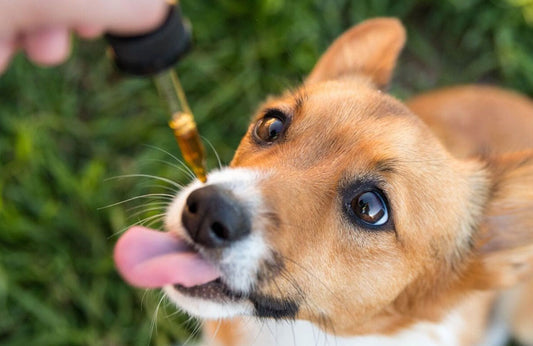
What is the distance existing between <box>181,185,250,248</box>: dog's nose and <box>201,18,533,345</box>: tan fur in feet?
0.49

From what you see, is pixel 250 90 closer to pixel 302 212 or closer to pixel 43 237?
pixel 43 237

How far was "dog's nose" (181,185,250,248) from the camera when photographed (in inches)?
79.6

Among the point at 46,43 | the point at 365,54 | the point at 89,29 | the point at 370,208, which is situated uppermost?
the point at 365,54

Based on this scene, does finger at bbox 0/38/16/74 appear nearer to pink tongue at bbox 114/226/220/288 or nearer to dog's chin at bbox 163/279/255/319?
pink tongue at bbox 114/226/220/288

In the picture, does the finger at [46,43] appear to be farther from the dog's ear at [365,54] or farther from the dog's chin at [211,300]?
the dog's ear at [365,54]

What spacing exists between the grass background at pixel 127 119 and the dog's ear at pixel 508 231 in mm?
1875

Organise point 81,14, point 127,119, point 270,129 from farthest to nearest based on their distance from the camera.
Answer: point 127,119, point 270,129, point 81,14

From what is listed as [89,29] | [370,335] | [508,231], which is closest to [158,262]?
[89,29]

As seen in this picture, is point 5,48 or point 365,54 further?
point 365,54

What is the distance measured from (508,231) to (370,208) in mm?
840

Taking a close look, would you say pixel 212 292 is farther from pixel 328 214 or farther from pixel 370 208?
pixel 370 208

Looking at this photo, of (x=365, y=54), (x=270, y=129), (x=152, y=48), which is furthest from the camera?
(x=365, y=54)

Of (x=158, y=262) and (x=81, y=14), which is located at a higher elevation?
(x=81, y=14)

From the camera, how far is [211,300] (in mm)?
2209
